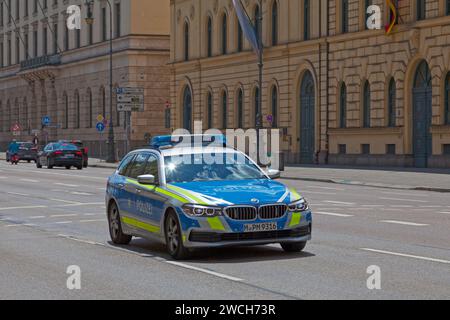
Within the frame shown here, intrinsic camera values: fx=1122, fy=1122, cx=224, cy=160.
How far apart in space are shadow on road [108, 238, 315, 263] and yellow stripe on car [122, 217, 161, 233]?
12.9 inches

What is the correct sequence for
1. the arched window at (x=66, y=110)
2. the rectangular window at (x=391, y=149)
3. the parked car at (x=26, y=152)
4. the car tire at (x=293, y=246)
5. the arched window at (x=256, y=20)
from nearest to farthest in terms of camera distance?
the car tire at (x=293, y=246) < the rectangular window at (x=391, y=149) < the arched window at (x=256, y=20) < the parked car at (x=26, y=152) < the arched window at (x=66, y=110)

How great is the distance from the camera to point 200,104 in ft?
230

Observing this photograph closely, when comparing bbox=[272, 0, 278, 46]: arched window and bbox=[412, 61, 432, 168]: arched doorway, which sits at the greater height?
bbox=[272, 0, 278, 46]: arched window

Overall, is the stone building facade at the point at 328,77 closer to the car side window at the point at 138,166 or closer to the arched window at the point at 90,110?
the arched window at the point at 90,110

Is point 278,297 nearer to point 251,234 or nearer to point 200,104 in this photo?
point 251,234

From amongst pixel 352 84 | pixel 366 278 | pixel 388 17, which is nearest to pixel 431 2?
pixel 388 17

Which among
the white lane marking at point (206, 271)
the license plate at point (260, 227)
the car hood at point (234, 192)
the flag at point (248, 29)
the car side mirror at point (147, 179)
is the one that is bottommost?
the white lane marking at point (206, 271)

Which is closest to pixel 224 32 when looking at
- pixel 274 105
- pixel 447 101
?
pixel 274 105

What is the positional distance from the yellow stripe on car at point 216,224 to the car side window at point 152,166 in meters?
1.66

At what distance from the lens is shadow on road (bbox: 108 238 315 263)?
1409 cm

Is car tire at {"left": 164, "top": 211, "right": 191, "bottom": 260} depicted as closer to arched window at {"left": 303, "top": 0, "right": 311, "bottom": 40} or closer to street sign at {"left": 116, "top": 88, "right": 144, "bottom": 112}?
arched window at {"left": 303, "top": 0, "right": 311, "bottom": 40}

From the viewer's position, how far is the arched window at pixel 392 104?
5088cm

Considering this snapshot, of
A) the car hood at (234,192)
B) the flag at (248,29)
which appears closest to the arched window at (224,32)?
the flag at (248,29)

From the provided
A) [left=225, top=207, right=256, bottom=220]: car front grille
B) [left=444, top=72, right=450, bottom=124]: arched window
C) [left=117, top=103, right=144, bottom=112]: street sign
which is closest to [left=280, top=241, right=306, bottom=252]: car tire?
[left=225, top=207, right=256, bottom=220]: car front grille
